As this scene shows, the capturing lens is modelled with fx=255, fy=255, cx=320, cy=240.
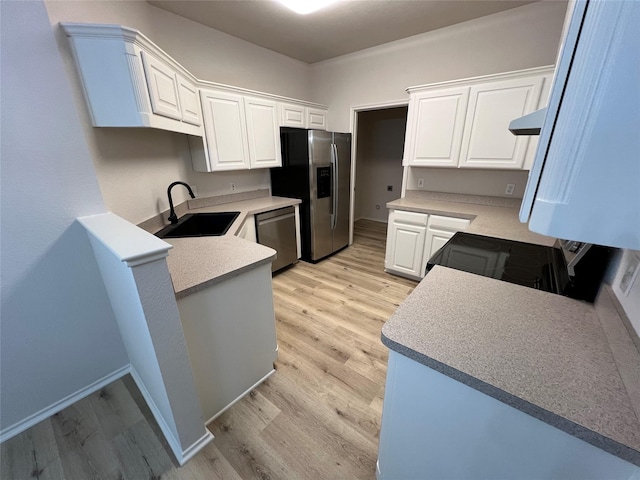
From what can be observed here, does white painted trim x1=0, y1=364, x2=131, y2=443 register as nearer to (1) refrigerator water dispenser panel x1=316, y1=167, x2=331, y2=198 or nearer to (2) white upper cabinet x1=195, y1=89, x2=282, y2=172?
(2) white upper cabinet x1=195, y1=89, x2=282, y2=172

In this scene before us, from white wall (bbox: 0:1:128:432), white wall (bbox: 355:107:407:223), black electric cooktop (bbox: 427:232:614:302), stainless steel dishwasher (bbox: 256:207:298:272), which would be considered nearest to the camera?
black electric cooktop (bbox: 427:232:614:302)

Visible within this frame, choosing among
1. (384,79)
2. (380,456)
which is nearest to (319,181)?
(384,79)

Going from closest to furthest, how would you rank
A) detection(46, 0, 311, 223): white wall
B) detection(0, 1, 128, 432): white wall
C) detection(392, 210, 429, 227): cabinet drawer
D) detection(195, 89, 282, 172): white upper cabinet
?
detection(0, 1, 128, 432): white wall, detection(46, 0, 311, 223): white wall, detection(195, 89, 282, 172): white upper cabinet, detection(392, 210, 429, 227): cabinet drawer

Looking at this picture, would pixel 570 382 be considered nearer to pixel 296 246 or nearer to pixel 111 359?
pixel 111 359

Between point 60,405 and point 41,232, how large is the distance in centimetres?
105

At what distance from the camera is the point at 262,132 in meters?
2.93

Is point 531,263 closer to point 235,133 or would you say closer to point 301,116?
point 235,133

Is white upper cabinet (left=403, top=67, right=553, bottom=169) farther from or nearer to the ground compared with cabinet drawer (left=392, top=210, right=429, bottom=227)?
farther from the ground

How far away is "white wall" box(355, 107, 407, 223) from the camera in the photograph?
199 inches

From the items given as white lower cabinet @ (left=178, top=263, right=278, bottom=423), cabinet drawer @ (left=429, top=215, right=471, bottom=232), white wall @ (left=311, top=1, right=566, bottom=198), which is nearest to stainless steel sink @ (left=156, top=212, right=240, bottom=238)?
white lower cabinet @ (left=178, top=263, right=278, bottom=423)

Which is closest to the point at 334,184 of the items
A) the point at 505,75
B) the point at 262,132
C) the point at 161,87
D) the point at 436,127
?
the point at 262,132

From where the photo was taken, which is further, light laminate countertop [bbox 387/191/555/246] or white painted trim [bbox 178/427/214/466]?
light laminate countertop [bbox 387/191/555/246]

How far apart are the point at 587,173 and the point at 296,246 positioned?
3.02m

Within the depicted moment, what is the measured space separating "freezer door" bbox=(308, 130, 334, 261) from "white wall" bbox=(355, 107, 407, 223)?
2268 millimetres
